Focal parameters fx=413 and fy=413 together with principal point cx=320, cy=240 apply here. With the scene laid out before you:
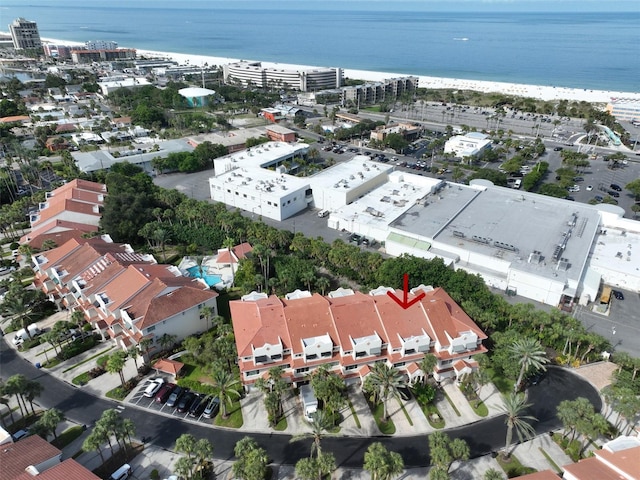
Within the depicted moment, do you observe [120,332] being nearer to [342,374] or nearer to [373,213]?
[342,374]

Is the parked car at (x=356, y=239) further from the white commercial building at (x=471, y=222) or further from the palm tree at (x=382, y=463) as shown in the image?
the palm tree at (x=382, y=463)

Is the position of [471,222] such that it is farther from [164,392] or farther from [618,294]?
[164,392]

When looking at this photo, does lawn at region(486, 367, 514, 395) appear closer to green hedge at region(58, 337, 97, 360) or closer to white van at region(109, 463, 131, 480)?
white van at region(109, 463, 131, 480)

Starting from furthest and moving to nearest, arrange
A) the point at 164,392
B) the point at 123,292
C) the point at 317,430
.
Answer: the point at 123,292 < the point at 164,392 < the point at 317,430

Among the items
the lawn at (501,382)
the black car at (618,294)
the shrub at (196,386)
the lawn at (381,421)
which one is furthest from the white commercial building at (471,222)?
the shrub at (196,386)

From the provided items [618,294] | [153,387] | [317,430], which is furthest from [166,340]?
[618,294]

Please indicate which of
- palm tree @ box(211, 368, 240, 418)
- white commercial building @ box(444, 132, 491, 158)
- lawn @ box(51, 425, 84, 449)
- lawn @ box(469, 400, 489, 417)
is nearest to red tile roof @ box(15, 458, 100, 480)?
lawn @ box(51, 425, 84, 449)

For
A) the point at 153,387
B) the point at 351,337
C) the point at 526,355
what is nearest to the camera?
the point at 526,355
